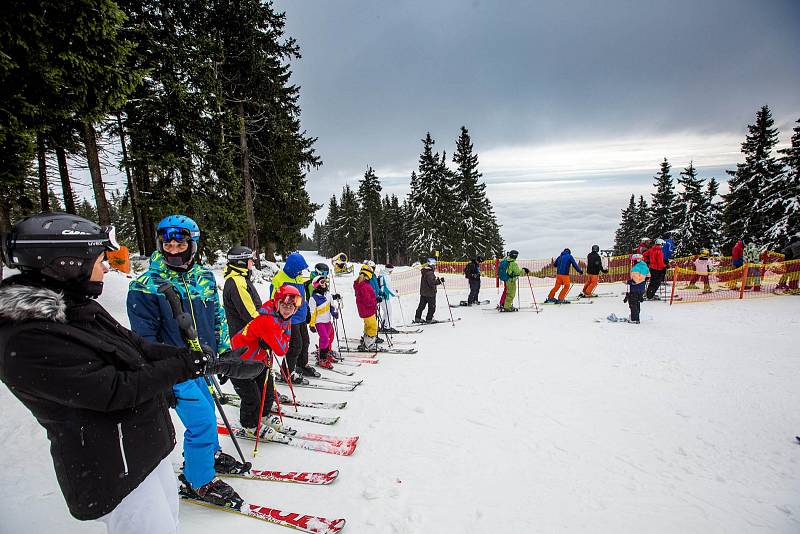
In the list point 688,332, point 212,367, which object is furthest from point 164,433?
point 688,332

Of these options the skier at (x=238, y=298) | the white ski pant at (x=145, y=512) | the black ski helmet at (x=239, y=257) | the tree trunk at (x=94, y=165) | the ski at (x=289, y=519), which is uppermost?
the tree trunk at (x=94, y=165)

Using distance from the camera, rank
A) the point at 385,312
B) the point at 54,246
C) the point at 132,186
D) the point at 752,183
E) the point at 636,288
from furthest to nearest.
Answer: the point at 752,183, the point at 132,186, the point at 385,312, the point at 636,288, the point at 54,246

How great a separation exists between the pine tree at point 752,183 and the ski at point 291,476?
32.1 m

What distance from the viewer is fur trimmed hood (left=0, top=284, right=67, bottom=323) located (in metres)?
1.54

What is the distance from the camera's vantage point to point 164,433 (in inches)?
82.4

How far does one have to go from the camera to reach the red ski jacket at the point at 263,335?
13.3 ft

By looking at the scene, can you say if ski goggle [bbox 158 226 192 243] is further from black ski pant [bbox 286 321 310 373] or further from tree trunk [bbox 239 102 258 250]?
tree trunk [bbox 239 102 258 250]

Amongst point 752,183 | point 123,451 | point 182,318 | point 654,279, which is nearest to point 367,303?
point 182,318

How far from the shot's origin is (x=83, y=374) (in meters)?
1.61

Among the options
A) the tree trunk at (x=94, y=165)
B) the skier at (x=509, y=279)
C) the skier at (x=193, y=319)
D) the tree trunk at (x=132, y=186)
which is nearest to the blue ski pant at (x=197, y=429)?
the skier at (x=193, y=319)

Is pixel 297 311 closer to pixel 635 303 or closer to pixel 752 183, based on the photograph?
pixel 635 303

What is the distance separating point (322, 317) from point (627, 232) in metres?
61.5

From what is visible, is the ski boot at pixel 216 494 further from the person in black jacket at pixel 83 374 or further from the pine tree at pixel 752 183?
the pine tree at pixel 752 183

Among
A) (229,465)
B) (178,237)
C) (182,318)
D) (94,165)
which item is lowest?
(229,465)
